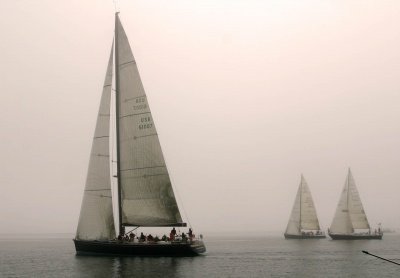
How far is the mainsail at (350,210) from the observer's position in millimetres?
99438

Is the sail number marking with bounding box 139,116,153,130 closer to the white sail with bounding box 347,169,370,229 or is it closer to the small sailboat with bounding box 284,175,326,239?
the small sailboat with bounding box 284,175,326,239

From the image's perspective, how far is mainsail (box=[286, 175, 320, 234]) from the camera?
10156 cm

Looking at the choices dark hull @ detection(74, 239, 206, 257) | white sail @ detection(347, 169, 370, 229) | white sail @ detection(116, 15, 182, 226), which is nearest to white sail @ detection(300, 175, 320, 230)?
white sail @ detection(347, 169, 370, 229)

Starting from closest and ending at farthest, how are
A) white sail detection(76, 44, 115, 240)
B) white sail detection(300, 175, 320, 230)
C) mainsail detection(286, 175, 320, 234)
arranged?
white sail detection(76, 44, 115, 240), white sail detection(300, 175, 320, 230), mainsail detection(286, 175, 320, 234)

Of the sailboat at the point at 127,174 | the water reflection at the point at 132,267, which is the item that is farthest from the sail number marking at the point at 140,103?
the water reflection at the point at 132,267

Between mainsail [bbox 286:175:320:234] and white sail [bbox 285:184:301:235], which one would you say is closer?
mainsail [bbox 286:175:320:234]

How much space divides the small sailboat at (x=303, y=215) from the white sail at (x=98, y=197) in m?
59.7

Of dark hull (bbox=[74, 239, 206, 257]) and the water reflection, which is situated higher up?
dark hull (bbox=[74, 239, 206, 257])

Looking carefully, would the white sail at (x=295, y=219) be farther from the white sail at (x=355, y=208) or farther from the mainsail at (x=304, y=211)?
the white sail at (x=355, y=208)

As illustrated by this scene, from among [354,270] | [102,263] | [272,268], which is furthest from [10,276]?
[354,270]

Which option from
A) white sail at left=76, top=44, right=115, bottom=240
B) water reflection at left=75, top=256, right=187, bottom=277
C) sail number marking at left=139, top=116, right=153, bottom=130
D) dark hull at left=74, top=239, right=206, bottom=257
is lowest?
water reflection at left=75, top=256, right=187, bottom=277

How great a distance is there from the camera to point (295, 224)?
107 m

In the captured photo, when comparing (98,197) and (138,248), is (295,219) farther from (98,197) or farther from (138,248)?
(98,197)

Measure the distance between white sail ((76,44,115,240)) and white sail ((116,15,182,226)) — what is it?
136cm
